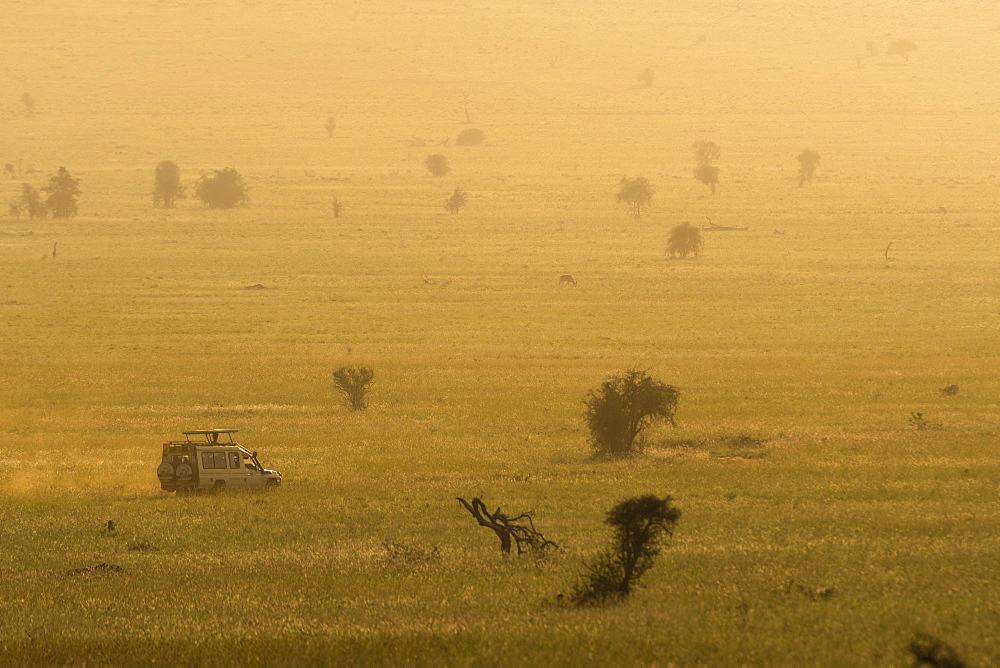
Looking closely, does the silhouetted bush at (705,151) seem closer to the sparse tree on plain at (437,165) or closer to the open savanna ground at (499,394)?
the open savanna ground at (499,394)

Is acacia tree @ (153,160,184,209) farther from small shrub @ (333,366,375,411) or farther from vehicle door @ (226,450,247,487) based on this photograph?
vehicle door @ (226,450,247,487)

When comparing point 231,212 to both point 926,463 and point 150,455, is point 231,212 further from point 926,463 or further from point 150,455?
point 926,463

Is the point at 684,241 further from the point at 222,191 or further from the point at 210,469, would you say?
the point at 210,469

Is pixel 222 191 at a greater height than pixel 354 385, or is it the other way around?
pixel 222 191

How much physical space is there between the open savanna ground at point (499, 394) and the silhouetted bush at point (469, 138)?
183cm

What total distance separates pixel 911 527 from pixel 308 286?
6510cm

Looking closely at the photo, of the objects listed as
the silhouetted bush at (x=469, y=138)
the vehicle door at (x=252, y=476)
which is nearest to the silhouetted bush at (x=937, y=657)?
the vehicle door at (x=252, y=476)

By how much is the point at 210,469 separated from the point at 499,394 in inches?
690

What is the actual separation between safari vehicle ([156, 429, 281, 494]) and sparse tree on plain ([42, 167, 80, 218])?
9579cm

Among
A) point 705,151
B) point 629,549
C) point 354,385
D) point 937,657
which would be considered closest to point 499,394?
point 354,385

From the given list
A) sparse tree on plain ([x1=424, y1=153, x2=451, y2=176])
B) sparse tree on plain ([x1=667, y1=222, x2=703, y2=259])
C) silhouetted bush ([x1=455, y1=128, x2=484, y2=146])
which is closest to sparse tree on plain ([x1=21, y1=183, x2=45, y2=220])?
sparse tree on plain ([x1=424, y1=153, x2=451, y2=176])

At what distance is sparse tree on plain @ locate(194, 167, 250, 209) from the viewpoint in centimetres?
12169

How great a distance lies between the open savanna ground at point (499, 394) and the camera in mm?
15102

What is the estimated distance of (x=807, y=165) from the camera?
420 ft
